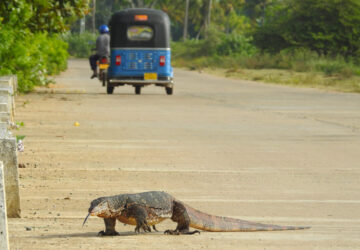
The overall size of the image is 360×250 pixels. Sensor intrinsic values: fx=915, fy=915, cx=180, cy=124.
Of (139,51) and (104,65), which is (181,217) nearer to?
(139,51)

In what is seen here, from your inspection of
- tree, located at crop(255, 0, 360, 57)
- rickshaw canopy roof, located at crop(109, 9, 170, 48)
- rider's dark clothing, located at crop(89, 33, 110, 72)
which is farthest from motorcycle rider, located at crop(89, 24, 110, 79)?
tree, located at crop(255, 0, 360, 57)

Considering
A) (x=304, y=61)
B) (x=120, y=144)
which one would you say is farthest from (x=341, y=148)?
(x=304, y=61)

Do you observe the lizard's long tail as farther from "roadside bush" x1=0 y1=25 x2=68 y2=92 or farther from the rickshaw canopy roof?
the rickshaw canopy roof

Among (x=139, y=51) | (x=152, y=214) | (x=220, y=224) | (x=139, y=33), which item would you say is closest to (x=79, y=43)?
(x=139, y=33)

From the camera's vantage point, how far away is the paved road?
22.6 feet

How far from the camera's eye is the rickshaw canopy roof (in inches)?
1150

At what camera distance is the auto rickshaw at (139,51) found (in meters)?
28.5

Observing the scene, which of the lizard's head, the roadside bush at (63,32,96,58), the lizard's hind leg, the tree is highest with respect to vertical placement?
the lizard's head

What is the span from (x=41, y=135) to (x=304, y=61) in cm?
3926

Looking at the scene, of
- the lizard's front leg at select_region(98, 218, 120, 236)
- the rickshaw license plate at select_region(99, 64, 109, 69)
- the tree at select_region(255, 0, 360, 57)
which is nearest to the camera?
the lizard's front leg at select_region(98, 218, 120, 236)

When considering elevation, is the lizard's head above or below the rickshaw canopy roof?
above

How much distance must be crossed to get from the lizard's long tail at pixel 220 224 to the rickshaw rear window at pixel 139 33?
74.1 feet

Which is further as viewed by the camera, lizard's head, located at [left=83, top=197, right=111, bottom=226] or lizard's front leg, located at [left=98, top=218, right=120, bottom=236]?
lizard's front leg, located at [left=98, top=218, right=120, bottom=236]

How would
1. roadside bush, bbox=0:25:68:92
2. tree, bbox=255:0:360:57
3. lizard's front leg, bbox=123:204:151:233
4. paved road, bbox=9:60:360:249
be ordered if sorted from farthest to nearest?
tree, bbox=255:0:360:57
roadside bush, bbox=0:25:68:92
paved road, bbox=9:60:360:249
lizard's front leg, bbox=123:204:151:233
